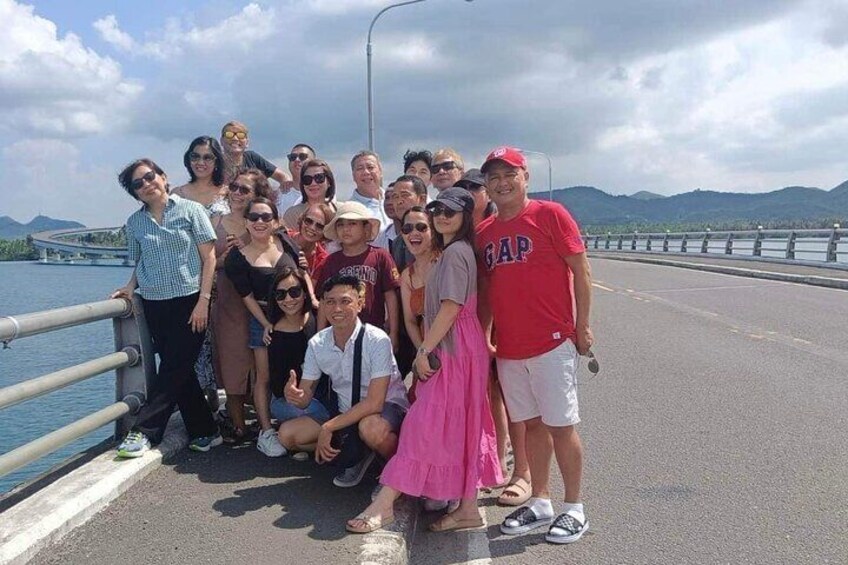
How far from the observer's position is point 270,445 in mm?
5074

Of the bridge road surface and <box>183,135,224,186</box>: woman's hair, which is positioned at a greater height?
<box>183,135,224,186</box>: woman's hair

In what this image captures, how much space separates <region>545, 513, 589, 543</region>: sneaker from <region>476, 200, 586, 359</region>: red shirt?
932mm

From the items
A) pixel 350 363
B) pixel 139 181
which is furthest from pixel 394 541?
pixel 139 181

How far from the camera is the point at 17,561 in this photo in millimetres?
3412

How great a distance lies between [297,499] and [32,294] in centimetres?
4101

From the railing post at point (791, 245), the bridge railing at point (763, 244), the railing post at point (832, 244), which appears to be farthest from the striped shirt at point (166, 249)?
the railing post at point (791, 245)

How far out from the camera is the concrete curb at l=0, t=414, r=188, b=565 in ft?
11.5

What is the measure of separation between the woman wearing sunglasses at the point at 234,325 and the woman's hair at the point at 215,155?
1.38 feet

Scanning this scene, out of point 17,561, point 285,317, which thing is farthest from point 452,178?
point 17,561

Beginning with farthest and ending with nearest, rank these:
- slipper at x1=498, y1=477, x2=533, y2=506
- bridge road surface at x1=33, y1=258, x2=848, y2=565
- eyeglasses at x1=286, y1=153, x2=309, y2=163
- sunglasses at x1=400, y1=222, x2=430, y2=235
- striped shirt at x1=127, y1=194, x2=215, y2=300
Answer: eyeglasses at x1=286, y1=153, x2=309, y2=163 < striped shirt at x1=127, y1=194, x2=215, y2=300 < slipper at x1=498, y1=477, x2=533, y2=506 < sunglasses at x1=400, y1=222, x2=430, y2=235 < bridge road surface at x1=33, y1=258, x2=848, y2=565

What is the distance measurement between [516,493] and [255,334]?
219 centimetres

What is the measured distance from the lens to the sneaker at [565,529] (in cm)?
399

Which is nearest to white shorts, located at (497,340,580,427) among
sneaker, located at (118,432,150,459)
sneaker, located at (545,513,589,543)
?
sneaker, located at (545,513,589,543)

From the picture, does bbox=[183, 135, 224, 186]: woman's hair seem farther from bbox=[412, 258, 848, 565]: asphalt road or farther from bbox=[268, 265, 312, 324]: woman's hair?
bbox=[412, 258, 848, 565]: asphalt road
